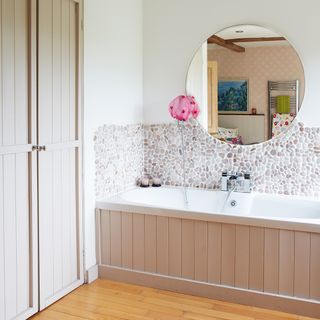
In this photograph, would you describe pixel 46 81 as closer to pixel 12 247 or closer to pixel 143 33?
pixel 12 247

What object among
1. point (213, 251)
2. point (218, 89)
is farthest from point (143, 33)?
point (213, 251)

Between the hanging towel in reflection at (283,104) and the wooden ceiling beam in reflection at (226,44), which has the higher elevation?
the wooden ceiling beam in reflection at (226,44)

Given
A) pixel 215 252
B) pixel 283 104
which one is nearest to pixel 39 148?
pixel 215 252

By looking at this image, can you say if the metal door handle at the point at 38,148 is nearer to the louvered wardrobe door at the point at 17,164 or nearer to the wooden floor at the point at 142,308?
the louvered wardrobe door at the point at 17,164

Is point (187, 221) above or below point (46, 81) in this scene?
below

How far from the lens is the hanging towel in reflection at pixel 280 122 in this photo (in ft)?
12.5

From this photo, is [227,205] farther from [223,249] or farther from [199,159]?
[223,249]

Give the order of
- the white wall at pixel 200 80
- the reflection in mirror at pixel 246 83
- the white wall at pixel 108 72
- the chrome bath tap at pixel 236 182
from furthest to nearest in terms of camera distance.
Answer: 1. the white wall at pixel 200 80
2. the chrome bath tap at pixel 236 182
3. the reflection in mirror at pixel 246 83
4. the white wall at pixel 108 72

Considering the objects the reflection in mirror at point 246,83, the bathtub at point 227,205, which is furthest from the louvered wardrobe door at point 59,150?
the reflection in mirror at point 246,83

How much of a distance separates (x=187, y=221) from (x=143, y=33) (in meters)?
1.98

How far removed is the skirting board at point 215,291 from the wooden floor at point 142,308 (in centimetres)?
4

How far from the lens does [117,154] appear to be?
13.1 feet

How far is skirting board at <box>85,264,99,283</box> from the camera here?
3562 mm

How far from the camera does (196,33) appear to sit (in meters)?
4.14
